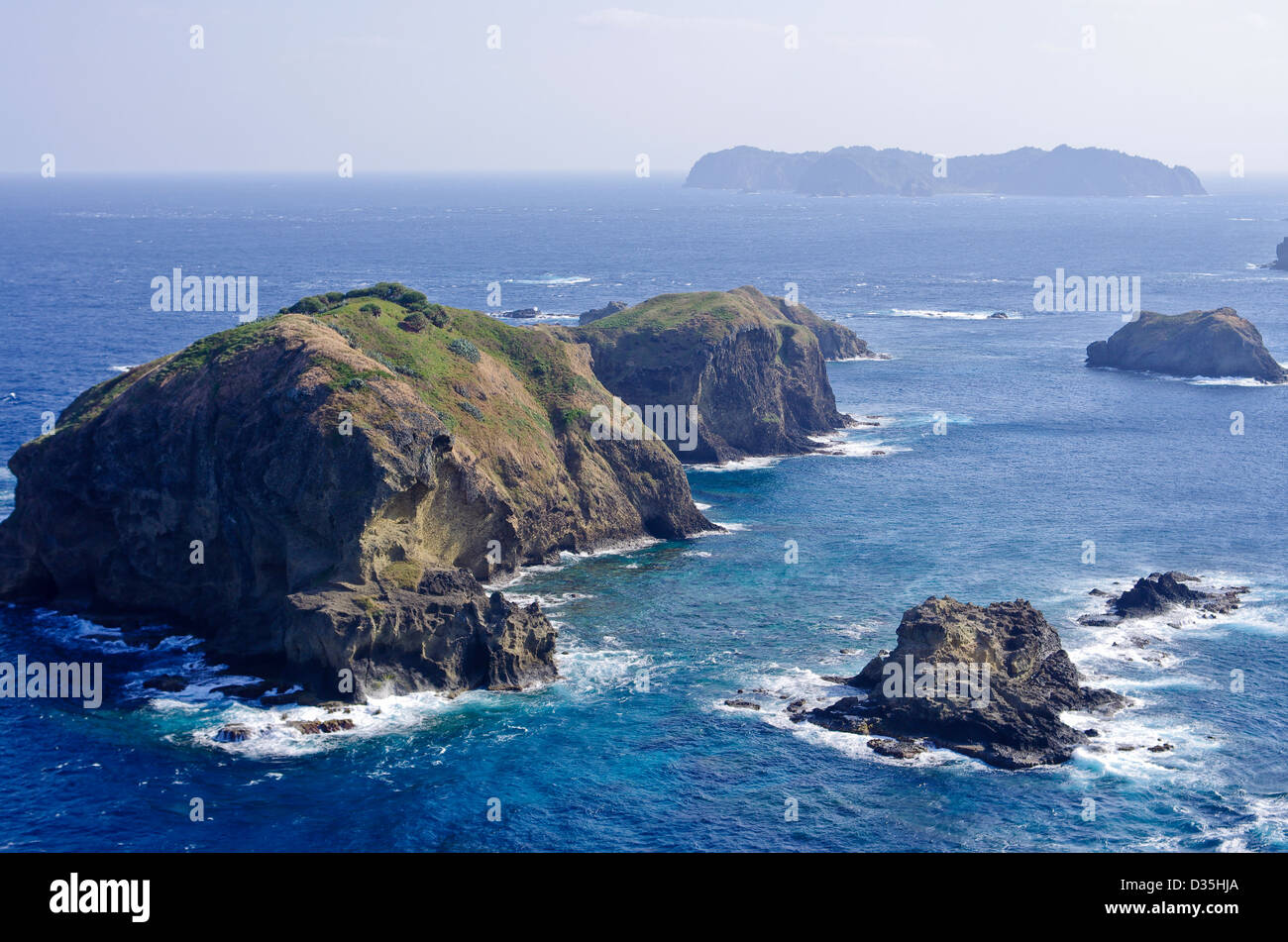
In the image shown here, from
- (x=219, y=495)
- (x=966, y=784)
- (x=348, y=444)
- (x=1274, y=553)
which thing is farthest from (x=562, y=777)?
(x=1274, y=553)

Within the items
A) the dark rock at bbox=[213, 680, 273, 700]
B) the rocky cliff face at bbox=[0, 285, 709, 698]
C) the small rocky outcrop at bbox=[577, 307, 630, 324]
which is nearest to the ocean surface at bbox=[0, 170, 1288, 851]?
the dark rock at bbox=[213, 680, 273, 700]

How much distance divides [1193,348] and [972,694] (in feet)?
393

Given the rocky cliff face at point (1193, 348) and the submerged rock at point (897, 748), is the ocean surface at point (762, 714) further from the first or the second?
the rocky cliff face at point (1193, 348)

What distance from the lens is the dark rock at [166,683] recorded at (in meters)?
67.1

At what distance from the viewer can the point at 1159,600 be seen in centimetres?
8012

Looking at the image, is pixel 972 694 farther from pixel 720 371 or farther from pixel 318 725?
pixel 720 371

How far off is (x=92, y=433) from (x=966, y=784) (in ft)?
196

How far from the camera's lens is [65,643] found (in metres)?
72.2

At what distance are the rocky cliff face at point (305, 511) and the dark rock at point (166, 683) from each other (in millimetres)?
3467

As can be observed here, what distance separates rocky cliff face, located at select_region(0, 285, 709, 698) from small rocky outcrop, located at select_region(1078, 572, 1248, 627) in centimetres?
3781

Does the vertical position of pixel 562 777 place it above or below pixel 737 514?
below

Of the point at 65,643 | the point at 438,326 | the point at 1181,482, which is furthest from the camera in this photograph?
the point at 1181,482

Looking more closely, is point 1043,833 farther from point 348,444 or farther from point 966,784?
point 348,444

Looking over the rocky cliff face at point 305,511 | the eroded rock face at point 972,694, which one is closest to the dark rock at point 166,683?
the rocky cliff face at point 305,511
